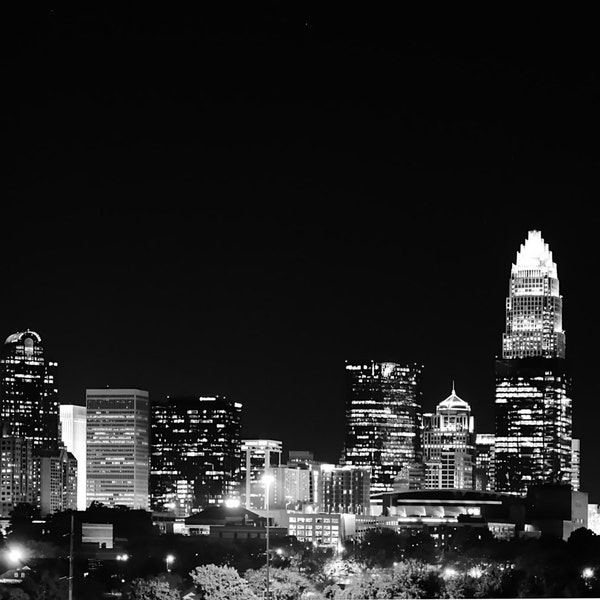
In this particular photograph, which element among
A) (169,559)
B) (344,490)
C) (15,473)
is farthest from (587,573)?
(15,473)

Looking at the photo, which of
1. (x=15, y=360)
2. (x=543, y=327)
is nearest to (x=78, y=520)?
(x=15, y=360)

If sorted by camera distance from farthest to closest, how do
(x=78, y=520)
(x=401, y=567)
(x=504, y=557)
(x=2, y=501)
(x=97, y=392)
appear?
(x=97, y=392) → (x=2, y=501) → (x=78, y=520) → (x=504, y=557) → (x=401, y=567)

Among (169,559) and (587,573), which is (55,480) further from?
(587,573)

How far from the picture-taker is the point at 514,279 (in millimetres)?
115125

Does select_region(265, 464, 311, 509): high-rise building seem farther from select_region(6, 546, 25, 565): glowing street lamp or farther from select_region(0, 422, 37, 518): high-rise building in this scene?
select_region(6, 546, 25, 565): glowing street lamp

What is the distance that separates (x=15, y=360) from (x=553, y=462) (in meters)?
33.5

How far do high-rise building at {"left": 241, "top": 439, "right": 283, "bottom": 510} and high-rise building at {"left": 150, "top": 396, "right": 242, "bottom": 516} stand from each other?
2.44 feet

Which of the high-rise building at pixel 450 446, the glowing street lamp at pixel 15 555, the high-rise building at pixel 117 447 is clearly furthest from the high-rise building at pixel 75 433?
the glowing street lamp at pixel 15 555

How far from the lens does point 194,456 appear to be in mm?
116688

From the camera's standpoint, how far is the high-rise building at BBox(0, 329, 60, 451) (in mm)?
112438

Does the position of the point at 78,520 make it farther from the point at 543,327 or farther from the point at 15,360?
the point at 543,327

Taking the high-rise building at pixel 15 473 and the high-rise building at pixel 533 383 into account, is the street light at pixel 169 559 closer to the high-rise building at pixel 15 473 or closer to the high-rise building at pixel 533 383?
the high-rise building at pixel 15 473

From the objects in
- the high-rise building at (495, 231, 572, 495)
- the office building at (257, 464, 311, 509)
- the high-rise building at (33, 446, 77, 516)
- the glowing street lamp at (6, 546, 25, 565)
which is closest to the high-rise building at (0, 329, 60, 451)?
the high-rise building at (33, 446, 77, 516)

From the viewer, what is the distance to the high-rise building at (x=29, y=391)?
112 metres
